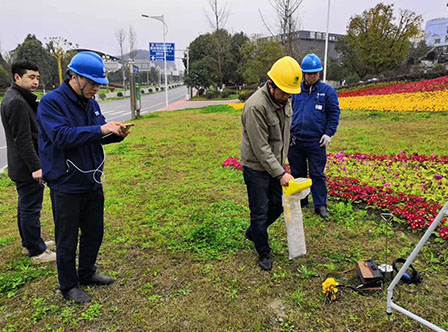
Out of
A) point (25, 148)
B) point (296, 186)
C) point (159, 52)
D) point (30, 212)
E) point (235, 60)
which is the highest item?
point (235, 60)

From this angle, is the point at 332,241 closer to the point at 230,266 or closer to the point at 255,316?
the point at 230,266

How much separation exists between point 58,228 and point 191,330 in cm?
129

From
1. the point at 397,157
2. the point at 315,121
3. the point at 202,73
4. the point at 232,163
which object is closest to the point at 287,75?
the point at 315,121

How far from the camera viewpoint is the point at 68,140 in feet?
7.46

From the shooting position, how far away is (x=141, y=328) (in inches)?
98.8

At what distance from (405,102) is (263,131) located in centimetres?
1298

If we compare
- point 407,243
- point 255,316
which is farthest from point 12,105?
point 407,243

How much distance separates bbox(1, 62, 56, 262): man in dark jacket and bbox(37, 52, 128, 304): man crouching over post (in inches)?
28.4

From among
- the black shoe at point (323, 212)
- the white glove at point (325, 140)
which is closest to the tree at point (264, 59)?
the white glove at point (325, 140)

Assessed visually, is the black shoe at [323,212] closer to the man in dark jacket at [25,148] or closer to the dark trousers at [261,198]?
the dark trousers at [261,198]

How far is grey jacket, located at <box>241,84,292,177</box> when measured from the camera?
112 inches

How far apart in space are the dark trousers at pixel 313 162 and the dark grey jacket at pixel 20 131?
293 cm

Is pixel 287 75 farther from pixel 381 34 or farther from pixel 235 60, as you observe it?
pixel 235 60

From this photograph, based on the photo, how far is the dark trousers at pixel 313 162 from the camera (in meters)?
4.16
